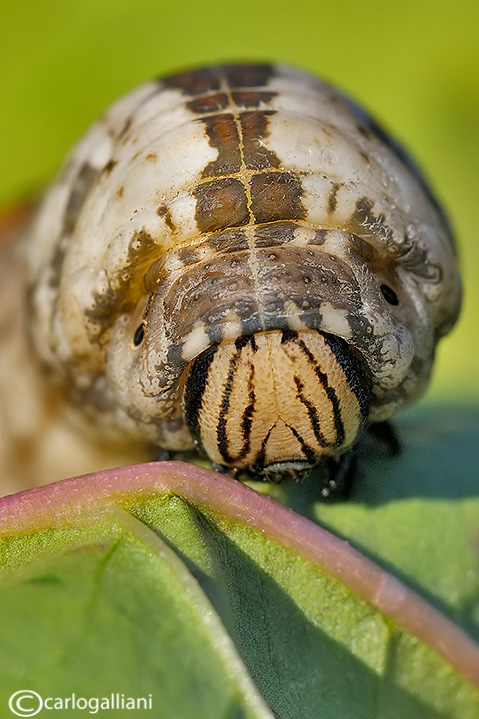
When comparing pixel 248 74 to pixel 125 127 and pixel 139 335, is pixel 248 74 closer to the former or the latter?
pixel 125 127

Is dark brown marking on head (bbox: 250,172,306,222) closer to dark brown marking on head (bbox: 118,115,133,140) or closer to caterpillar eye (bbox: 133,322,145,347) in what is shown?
caterpillar eye (bbox: 133,322,145,347)

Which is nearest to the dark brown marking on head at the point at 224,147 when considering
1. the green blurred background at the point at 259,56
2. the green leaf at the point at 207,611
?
the green leaf at the point at 207,611

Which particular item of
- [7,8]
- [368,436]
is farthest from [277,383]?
[7,8]

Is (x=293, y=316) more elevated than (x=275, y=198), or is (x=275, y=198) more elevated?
(x=275, y=198)

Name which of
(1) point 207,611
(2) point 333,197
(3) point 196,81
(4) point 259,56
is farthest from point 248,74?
(4) point 259,56

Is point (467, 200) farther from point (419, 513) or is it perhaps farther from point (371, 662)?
point (371, 662)

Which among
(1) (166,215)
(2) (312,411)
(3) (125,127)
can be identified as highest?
(3) (125,127)
